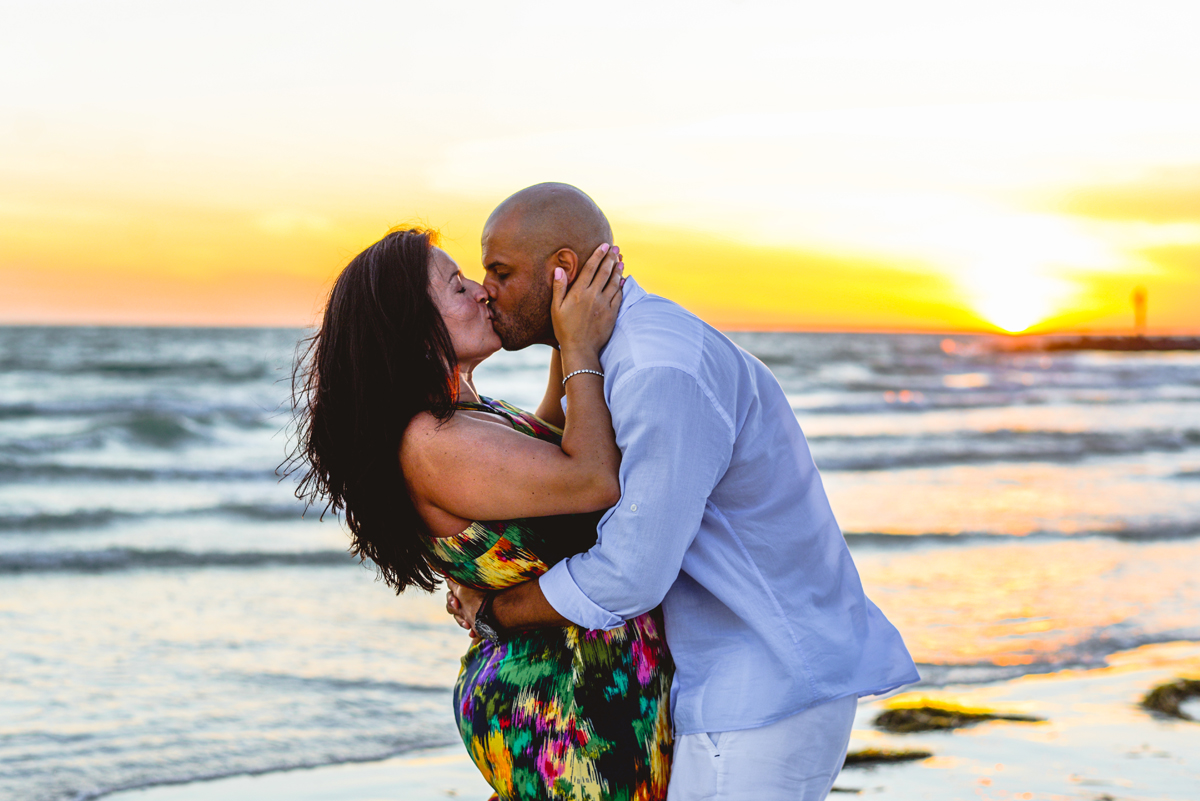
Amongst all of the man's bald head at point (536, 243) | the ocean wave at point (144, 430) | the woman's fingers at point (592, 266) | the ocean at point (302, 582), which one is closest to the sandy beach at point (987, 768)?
the ocean at point (302, 582)

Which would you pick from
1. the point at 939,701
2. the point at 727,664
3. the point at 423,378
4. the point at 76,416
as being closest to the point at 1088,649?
the point at 939,701

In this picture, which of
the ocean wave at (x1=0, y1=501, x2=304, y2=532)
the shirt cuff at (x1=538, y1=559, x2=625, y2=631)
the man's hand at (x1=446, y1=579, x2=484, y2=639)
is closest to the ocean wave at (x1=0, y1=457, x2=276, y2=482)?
A: the ocean wave at (x1=0, y1=501, x2=304, y2=532)

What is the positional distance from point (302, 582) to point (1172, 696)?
5.62 m

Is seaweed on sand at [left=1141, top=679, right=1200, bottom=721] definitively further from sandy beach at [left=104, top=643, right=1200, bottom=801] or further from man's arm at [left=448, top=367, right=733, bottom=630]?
man's arm at [left=448, top=367, right=733, bottom=630]

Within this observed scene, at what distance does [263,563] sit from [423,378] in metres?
6.74

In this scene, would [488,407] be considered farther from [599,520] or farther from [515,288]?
[599,520]

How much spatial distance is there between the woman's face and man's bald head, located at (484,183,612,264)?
0.17 metres

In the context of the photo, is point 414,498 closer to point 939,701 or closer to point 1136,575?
point 939,701

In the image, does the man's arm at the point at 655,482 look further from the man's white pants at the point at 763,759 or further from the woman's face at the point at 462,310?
the woman's face at the point at 462,310

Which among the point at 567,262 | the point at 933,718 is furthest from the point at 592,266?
the point at 933,718

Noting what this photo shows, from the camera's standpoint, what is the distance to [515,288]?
7.36 ft

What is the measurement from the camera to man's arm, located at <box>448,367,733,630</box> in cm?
183

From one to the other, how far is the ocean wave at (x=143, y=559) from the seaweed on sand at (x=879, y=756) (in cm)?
482

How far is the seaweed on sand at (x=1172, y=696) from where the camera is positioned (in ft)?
15.7
